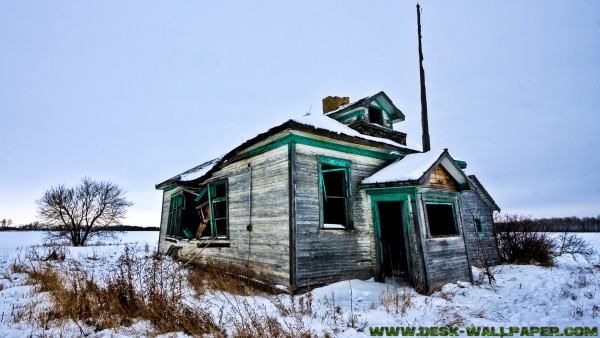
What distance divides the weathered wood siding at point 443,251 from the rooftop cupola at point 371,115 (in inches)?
131

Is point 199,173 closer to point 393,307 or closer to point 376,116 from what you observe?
point 376,116

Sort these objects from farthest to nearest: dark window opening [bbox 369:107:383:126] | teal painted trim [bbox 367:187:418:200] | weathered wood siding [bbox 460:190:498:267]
→ 1. weathered wood siding [bbox 460:190:498:267]
2. dark window opening [bbox 369:107:383:126]
3. teal painted trim [bbox 367:187:418:200]

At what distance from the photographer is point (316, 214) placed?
712 centimetres

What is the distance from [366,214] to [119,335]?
20.1 feet

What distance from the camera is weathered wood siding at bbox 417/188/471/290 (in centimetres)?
690

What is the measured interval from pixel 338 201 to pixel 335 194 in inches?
11.3

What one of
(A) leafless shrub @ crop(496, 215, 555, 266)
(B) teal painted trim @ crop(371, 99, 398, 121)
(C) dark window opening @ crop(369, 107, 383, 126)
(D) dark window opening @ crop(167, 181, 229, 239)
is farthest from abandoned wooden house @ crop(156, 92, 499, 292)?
(A) leafless shrub @ crop(496, 215, 555, 266)

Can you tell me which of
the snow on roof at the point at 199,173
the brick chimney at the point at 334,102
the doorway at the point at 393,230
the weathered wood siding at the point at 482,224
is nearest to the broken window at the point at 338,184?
the doorway at the point at 393,230

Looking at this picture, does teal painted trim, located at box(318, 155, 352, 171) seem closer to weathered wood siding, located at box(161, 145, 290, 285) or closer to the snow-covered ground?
weathered wood siding, located at box(161, 145, 290, 285)

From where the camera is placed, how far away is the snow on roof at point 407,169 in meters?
6.98

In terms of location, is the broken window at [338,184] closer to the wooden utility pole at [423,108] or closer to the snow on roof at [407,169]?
the snow on roof at [407,169]

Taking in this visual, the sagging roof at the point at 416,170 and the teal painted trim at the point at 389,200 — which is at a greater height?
the sagging roof at the point at 416,170

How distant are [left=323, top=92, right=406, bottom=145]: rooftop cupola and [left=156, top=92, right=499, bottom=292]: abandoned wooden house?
1.04ft

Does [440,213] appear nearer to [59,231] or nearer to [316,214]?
[316,214]
